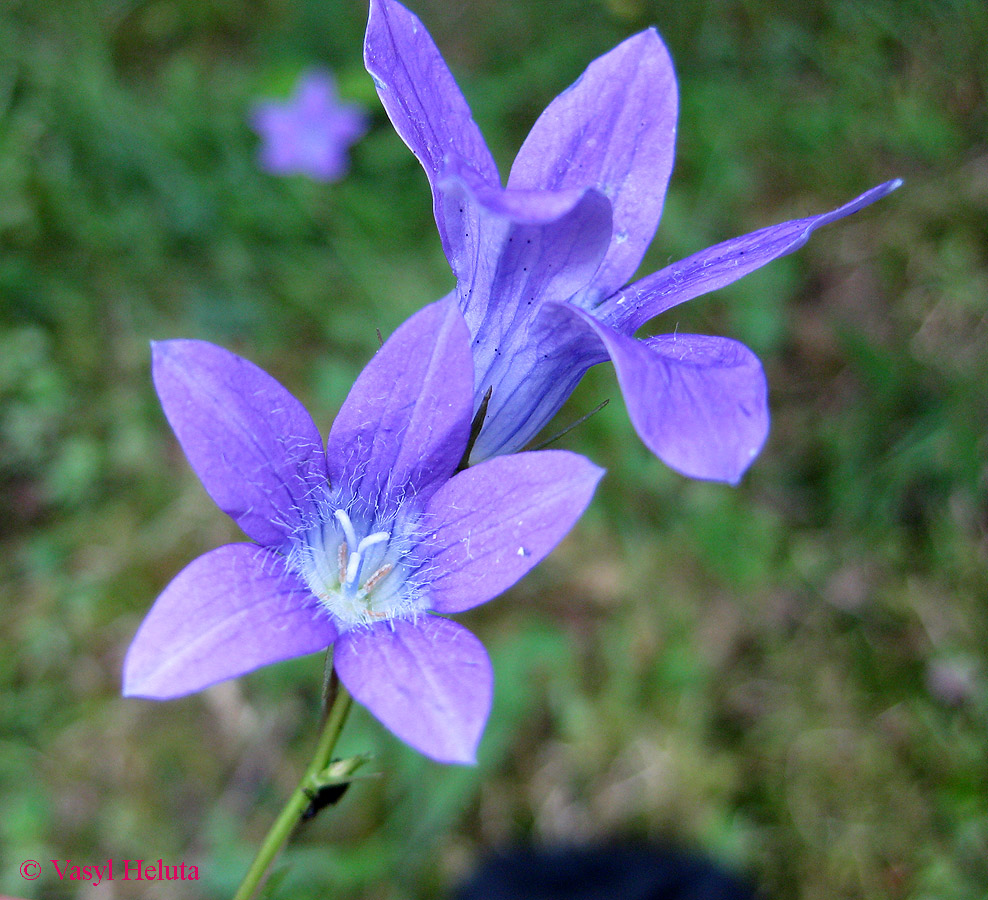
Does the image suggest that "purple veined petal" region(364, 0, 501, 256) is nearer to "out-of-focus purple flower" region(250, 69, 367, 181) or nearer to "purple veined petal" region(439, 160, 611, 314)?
"purple veined petal" region(439, 160, 611, 314)

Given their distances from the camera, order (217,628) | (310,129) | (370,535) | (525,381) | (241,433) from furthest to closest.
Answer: (310,129) → (370,535) → (525,381) → (241,433) → (217,628)

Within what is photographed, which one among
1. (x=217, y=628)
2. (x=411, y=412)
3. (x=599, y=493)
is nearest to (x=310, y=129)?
(x=599, y=493)

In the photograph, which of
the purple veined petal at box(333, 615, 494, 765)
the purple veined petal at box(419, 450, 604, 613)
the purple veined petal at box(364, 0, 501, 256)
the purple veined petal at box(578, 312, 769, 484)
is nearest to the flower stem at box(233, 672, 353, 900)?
the purple veined petal at box(333, 615, 494, 765)

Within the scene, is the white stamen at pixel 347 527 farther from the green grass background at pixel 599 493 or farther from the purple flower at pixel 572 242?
the green grass background at pixel 599 493

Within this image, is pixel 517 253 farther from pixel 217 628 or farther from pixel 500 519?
pixel 217 628

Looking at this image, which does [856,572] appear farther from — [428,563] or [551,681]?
[428,563]

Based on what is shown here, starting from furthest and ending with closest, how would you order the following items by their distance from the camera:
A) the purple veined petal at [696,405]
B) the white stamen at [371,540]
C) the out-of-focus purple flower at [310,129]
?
the out-of-focus purple flower at [310,129] < the white stamen at [371,540] < the purple veined petal at [696,405]

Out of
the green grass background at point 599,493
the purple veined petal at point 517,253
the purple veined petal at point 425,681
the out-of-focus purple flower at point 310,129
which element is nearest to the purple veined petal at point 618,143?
the purple veined petal at point 517,253
